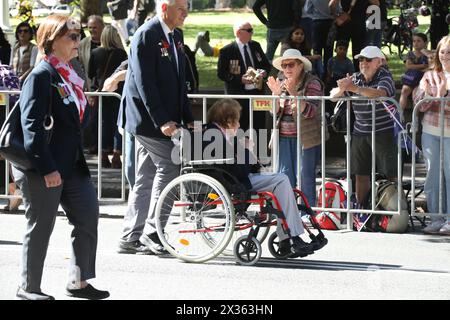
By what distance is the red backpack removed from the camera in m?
11.7

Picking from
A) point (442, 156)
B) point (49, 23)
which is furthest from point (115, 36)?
point (49, 23)

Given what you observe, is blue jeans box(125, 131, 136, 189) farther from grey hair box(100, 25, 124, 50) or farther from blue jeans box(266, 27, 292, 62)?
blue jeans box(266, 27, 292, 62)

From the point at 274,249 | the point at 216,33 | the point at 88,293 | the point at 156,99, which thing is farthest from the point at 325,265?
the point at 216,33

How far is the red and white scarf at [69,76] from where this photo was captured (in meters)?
8.05

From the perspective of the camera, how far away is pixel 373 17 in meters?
18.1

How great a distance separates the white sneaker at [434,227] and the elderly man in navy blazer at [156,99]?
2.75 m

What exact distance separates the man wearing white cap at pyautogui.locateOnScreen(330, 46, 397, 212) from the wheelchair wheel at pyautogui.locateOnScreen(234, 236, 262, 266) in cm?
229

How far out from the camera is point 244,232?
10.8 m

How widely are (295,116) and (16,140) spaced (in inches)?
177

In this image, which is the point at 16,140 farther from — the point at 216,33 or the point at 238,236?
the point at 216,33

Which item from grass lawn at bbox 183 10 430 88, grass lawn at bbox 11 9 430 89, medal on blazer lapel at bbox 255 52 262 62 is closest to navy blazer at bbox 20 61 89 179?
medal on blazer lapel at bbox 255 52 262 62

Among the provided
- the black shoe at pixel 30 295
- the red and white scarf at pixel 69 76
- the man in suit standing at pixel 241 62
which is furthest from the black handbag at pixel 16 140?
the man in suit standing at pixel 241 62

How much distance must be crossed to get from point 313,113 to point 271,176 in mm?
2150

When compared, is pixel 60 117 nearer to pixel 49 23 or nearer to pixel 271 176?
pixel 49 23
